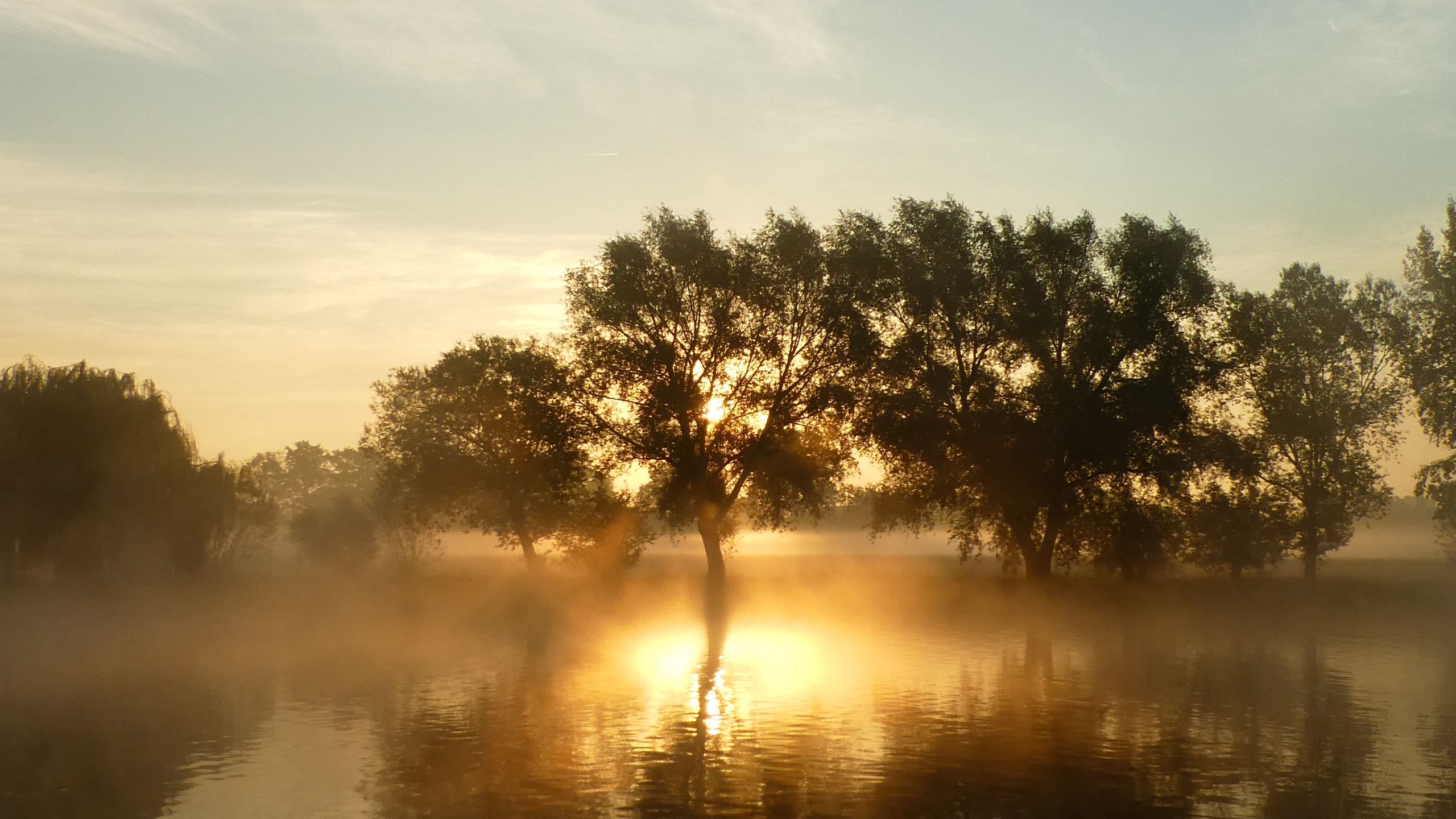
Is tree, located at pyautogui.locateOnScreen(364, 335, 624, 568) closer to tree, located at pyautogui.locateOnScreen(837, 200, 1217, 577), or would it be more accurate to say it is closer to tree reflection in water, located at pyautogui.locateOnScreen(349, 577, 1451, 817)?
tree, located at pyautogui.locateOnScreen(837, 200, 1217, 577)

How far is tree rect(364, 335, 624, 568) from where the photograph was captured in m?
66.4

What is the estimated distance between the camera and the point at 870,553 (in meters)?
147

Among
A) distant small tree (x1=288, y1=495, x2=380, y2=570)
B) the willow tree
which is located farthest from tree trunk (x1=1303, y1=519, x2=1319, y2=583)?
distant small tree (x1=288, y1=495, x2=380, y2=570)

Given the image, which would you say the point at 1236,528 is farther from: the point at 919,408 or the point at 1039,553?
the point at 919,408

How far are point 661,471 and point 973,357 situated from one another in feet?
58.0

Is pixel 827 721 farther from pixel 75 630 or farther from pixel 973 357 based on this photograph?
pixel 973 357

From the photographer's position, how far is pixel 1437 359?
59.3 metres

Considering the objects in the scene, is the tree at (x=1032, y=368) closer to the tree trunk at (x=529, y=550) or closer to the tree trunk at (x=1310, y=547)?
the tree trunk at (x=1310, y=547)

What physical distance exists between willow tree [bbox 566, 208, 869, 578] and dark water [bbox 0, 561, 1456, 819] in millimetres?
13437

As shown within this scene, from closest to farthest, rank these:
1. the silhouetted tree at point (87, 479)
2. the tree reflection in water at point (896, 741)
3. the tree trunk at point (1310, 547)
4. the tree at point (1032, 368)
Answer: the tree reflection in water at point (896, 741)
the silhouetted tree at point (87, 479)
the tree at point (1032, 368)
the tree trunk at point (1310, 547)

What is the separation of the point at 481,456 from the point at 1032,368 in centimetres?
3312

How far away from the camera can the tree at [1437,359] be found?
58594 mm

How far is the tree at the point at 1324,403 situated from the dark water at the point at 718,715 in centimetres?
1487

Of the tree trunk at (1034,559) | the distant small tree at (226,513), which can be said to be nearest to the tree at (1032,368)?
the tree trunk at (1034,559)
